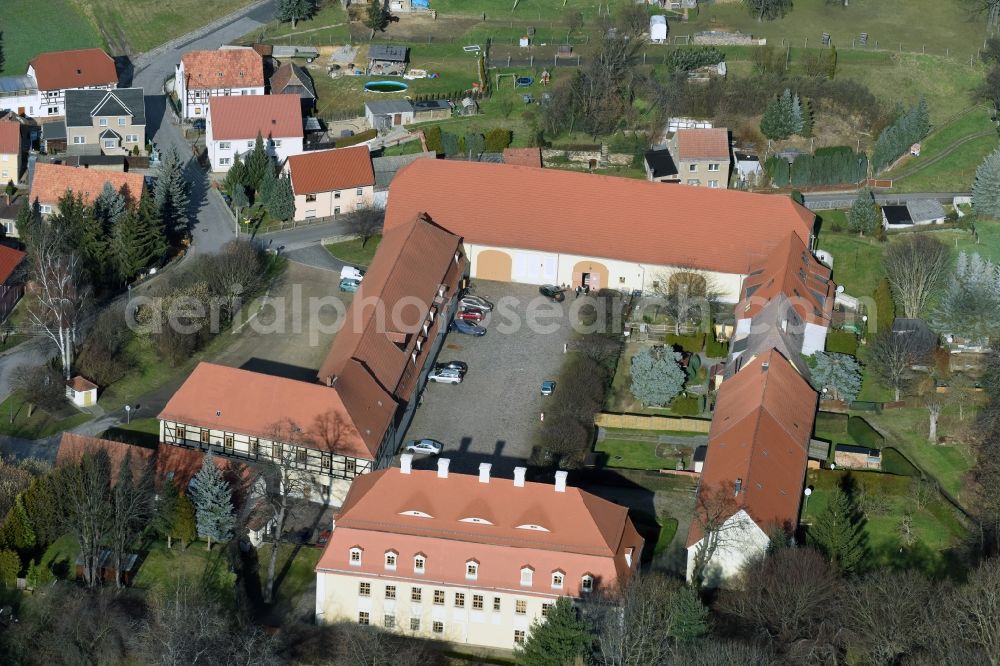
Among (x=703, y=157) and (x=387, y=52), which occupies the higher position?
(x=387, y=52)

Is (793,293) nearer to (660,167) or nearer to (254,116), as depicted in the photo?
(660,167)

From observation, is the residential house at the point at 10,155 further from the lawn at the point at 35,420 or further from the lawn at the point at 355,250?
the lawn at the point at 35,420

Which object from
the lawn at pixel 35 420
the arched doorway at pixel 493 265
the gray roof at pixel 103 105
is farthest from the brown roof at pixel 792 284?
the gray roof at pixel 103 105

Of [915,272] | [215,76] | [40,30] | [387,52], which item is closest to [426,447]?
[915,272]

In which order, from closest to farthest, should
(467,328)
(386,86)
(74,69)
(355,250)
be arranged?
(467,328), (355,250), (386,86), (74,69)

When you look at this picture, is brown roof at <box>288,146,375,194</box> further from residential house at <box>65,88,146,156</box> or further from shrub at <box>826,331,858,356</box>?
shrub at <box>826,331,858,356</box>

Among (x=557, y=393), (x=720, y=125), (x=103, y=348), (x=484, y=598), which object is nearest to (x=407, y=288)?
(x=557, y=393)

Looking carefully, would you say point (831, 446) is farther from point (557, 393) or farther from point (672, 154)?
point (672, 154)

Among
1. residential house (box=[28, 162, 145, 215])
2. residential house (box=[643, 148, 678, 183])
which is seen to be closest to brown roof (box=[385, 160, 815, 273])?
residential house (box=[643, 148, 678, 183])
